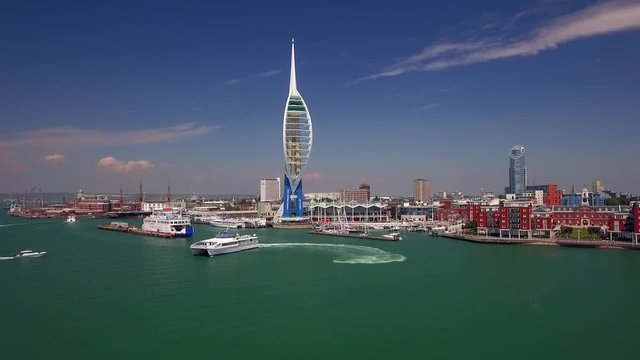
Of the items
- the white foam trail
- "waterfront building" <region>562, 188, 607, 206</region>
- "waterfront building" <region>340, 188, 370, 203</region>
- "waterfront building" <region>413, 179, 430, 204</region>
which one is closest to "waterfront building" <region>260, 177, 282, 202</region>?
"waterfront building" <region>340, 188, 370, 203</region>

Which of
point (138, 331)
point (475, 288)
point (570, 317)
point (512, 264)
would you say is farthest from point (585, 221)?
point (138, 331)

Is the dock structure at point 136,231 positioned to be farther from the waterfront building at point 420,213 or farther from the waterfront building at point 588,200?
the waterfront building at point 588,200

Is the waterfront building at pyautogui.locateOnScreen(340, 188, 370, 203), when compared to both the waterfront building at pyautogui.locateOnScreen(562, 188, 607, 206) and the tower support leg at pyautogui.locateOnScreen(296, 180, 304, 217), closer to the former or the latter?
the waterfront building at pyautogui.locateOnScreen(562, 188, 607, 206)

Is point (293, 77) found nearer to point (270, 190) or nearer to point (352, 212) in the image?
point (352, 212)

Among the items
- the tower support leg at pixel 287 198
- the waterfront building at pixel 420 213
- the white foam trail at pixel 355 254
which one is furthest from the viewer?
the waterfront building at pixel 420 213

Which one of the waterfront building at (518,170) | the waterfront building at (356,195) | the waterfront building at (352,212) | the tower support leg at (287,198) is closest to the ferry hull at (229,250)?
the tower support leg at (287,198)

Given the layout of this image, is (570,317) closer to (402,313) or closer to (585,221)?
(402,313)
